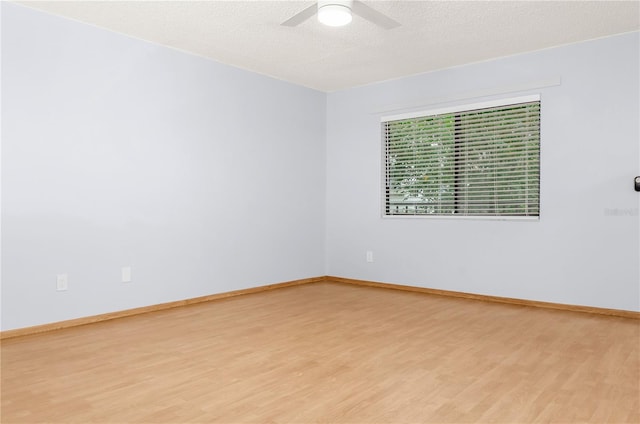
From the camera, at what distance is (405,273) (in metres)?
5.41

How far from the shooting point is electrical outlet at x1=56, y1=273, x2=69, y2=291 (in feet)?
12.0

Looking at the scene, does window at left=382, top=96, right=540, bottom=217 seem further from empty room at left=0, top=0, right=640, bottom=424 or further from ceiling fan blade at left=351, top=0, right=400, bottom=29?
ceiling fan blade at left=351, top=0, right=400, bottom=29

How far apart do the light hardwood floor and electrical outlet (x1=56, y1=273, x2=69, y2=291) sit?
35cm

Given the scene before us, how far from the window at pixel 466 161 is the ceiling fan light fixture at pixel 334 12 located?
90.5 inches

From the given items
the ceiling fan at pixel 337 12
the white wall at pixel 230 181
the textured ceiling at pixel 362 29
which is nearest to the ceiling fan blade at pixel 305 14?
the ceiling fan at pixel 337 12

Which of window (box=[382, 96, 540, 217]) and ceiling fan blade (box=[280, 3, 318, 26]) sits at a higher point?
ceiling fan blade (box=[280, 3, 318, 26])

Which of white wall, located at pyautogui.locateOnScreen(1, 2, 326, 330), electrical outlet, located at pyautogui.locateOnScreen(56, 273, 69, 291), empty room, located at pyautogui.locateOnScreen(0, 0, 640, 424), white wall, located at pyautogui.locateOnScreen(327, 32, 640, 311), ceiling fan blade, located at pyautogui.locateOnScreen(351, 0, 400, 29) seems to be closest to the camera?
empty room, located at pyautogui.locateOnScreen(0, 0, 640, 424)

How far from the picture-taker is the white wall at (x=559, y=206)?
4055mm

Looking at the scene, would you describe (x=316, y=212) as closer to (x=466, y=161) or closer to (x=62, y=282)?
(x=466, y=161)

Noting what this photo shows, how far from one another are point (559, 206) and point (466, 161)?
41.2 inches

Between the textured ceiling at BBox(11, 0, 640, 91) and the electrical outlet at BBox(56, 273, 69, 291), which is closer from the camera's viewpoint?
the textured ceiling at BBox(11, 0, 640, 91)

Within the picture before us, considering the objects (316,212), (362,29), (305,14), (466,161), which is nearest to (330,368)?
(305,14)

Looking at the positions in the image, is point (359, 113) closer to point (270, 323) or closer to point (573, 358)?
point (270, 323)

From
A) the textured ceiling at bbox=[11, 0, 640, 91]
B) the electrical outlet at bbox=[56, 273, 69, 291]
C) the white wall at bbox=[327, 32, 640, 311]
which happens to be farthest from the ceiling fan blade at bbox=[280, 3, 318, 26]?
the electrical outlet at bbox=[56, 273, 69, 291]
